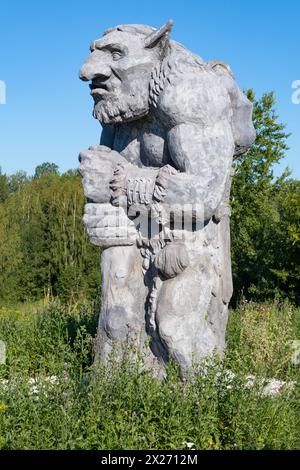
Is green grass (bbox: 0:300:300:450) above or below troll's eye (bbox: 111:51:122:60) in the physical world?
below

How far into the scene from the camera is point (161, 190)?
4.18 m

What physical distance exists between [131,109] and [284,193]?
11450mm

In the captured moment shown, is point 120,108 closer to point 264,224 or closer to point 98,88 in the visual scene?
point 98,88

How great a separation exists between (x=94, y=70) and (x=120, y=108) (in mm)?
328

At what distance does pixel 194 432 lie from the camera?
348 cm

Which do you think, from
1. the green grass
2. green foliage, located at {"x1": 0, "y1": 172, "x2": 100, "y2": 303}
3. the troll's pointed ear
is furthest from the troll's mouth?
green foliage, located at {"x1": 0, "y1": 172, "x2": 100, "y2": 303}

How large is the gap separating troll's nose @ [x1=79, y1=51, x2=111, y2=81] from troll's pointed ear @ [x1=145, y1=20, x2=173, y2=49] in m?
→ 0.34

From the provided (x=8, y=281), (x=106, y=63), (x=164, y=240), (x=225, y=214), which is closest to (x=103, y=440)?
(x=164, y=240)

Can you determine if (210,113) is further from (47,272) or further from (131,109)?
(47,272)

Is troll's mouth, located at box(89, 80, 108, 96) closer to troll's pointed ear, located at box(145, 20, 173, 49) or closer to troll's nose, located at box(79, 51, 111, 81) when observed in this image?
troll's nose, located at box(79, 51, 111, 81)

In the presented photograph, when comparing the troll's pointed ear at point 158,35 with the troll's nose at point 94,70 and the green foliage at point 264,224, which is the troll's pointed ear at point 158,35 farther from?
the green foliage at point 264,224

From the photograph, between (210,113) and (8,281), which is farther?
(8,281)

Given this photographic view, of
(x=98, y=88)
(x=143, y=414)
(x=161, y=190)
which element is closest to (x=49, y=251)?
(x=98, y=88)

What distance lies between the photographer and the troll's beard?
4.30m
